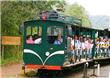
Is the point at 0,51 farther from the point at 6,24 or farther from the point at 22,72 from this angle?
Result: the point at 22,72

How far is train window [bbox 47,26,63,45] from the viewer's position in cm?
1839

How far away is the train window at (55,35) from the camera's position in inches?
724

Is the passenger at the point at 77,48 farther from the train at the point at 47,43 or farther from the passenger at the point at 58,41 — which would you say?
the passenger at the point at 58,41

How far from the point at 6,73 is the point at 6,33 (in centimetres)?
522

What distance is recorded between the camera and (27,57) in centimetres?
1867

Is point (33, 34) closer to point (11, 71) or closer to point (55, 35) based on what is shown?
point (55, 35)

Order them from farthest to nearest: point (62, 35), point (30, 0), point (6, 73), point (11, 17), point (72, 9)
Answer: point (72, 9)
point (30, 0)
point (11, 17)
point (6, 73)
point (62, 35)

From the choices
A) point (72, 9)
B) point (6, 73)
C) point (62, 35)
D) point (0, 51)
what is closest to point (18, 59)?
point (0, 51)

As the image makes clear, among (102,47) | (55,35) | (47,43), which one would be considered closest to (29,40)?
(47,43)

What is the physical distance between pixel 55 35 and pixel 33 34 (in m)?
1.02

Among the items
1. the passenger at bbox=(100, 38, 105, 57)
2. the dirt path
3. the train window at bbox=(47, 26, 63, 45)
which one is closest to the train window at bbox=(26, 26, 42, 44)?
the train window at bbox=(47, 26, 63, 45)

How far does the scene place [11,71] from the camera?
20.6 metres

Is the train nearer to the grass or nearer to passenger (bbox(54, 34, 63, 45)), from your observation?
passenger (bbox(54, 34, 63, 45))

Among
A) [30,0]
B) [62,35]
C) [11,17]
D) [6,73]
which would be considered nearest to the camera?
[62,35]
